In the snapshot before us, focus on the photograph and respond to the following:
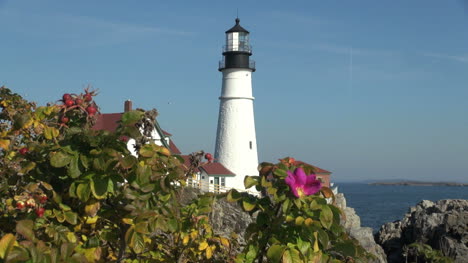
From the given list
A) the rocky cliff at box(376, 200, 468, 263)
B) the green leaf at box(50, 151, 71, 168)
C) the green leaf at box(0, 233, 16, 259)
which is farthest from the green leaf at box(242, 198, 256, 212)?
the rocky cliff at box(376, 200, 468, 263)

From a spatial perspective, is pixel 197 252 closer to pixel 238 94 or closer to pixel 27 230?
pixel 27 230

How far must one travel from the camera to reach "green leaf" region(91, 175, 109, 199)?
2.85 metres

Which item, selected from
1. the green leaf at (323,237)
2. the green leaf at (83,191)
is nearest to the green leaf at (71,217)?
the green leaf at (83,191)

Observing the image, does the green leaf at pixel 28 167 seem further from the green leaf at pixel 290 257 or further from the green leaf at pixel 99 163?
A: the green leaf at pixel 290 257

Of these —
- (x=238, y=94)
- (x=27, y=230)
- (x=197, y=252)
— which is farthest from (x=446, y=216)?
(x=27, y=230)

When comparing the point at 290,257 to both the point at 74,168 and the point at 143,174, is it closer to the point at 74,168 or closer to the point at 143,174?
the point at 143,174

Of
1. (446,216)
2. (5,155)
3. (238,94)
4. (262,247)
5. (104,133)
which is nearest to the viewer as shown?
(104,133)

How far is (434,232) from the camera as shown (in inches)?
907

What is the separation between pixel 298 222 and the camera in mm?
2932

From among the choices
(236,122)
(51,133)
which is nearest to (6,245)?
(51,133)

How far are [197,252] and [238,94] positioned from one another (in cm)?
3265

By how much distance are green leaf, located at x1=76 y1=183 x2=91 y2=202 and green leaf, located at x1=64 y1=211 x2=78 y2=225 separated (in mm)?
182

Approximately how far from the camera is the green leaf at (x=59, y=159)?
276 centimetres

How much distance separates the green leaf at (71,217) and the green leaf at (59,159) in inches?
14.1
